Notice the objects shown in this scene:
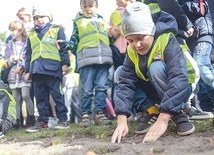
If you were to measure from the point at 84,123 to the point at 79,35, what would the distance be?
3.54ft

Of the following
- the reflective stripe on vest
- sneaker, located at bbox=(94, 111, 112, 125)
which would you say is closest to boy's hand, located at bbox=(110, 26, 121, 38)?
the reflective stripe on vest

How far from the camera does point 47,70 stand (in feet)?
15.1

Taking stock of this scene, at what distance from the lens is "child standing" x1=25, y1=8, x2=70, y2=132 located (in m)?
4.62

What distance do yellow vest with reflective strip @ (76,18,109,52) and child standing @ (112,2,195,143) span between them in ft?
4.91

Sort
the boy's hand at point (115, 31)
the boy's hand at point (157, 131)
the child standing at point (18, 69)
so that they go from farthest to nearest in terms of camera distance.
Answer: the child standing at point (18, 69) < the boy's hand at point (115, 31) < the boy's hand at point (157, 131)

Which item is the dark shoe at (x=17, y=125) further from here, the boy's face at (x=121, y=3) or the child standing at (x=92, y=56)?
the boy's face at (x=121, y=3)

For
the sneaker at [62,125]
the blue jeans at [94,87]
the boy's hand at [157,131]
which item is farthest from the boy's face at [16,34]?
the boy's hand at [157,131]

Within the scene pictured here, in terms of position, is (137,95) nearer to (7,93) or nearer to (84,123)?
(84,123)

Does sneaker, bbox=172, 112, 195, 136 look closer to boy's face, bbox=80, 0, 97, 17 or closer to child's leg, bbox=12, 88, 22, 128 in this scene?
boy's face, bbox=80, 0, 97, 17

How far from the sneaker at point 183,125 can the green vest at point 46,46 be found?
2.24m

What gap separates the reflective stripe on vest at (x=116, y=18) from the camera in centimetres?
475

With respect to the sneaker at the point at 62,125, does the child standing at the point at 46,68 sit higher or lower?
higher

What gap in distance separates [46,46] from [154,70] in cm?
222

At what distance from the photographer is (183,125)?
2.79 meters
